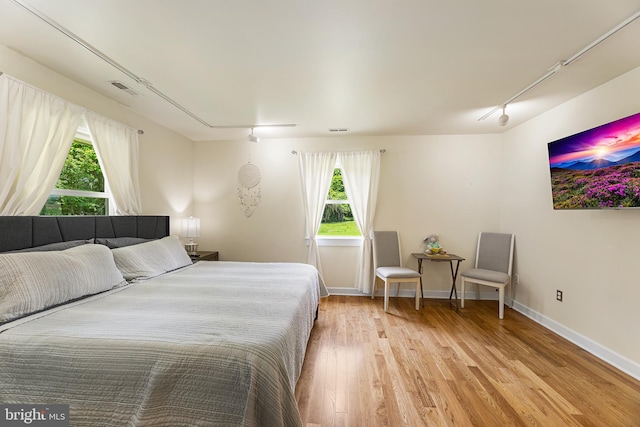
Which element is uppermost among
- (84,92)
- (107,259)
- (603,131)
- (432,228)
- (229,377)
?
(84,92)

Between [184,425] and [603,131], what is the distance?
139 inches

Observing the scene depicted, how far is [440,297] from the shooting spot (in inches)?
163

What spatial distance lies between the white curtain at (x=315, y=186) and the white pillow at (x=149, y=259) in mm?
1874

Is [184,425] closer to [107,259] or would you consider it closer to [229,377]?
[229,377]

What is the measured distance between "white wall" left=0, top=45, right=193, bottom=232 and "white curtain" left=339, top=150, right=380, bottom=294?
2.56m

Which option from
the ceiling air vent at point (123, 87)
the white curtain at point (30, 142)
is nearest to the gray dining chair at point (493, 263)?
the ceiling air vent at point (123, 87)

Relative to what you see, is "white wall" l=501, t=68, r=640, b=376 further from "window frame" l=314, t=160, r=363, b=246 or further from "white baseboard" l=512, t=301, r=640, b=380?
"window frame" l=314, t=160, r=363, b=246

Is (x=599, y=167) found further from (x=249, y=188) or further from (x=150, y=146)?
(x=150, y=146)

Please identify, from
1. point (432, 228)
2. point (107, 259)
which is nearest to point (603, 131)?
point (432, 228)

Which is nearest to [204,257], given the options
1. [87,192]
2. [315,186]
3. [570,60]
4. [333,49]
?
[87,192]

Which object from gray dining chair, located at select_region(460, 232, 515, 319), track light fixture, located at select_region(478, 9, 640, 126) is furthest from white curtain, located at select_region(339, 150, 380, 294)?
track light fixture, located at select_region(478, 9, 640, 126)

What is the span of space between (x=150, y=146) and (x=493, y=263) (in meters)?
5.02

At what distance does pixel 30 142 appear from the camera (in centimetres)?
213

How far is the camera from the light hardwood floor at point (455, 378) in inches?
67.4
